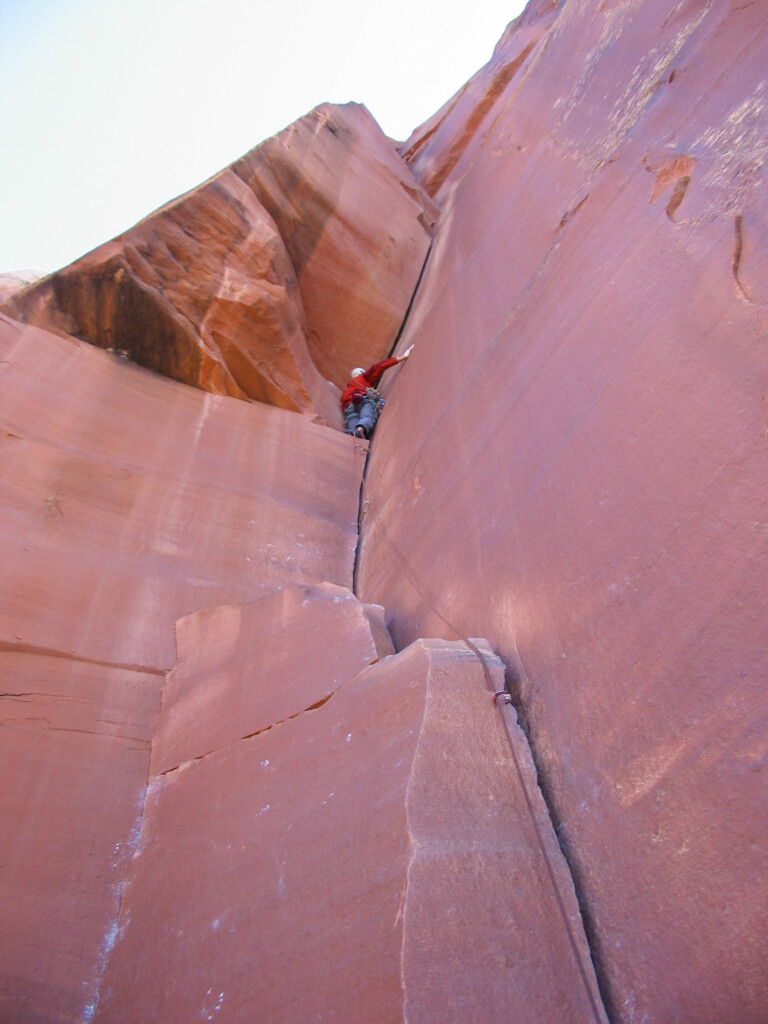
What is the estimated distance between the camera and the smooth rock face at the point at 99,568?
2770 mm

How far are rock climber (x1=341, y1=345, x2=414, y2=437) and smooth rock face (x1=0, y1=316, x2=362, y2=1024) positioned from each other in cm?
41

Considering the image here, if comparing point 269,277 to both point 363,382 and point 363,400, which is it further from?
point 363,400

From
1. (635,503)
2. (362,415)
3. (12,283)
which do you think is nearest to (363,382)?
(362,415)

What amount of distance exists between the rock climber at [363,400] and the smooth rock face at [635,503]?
4.21 feet

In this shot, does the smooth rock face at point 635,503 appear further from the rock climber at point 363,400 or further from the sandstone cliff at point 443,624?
the rock climber at point 363,400

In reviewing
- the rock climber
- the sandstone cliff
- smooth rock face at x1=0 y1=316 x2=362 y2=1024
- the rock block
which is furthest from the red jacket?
the rock block

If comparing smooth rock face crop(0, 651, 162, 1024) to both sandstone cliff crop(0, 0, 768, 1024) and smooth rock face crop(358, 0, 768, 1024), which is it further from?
smooth rock face crop(358, 0, 768, 1024)

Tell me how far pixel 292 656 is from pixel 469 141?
33.3ft

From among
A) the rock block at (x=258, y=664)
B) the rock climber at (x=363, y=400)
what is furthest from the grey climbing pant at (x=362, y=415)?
the rock block at (x=258, y=664)

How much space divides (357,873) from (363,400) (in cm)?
527

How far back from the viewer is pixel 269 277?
21.9 feet

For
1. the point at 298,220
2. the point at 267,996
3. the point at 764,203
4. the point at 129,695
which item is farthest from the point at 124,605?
A: the point at 298,220

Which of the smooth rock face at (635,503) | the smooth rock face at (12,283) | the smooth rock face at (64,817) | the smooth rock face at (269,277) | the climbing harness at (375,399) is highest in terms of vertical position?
the smooth rock face at (635,503)

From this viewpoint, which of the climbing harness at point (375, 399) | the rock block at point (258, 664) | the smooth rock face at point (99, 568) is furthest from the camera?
the climbing harness at point (375, 399)
